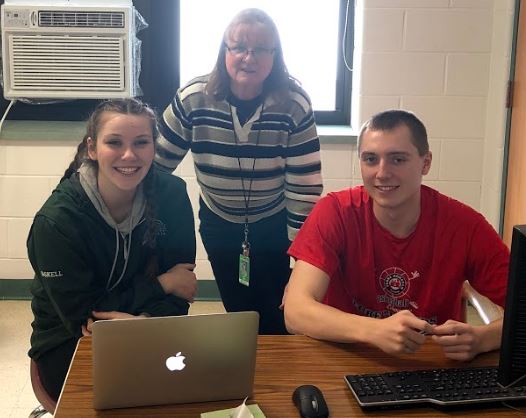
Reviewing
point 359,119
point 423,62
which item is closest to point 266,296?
point 359,119

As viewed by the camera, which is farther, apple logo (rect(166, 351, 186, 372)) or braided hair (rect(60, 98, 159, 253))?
braided hair (rect(60, 98, 159, 253))

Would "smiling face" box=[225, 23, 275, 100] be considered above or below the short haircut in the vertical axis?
above

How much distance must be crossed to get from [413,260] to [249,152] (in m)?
0.79

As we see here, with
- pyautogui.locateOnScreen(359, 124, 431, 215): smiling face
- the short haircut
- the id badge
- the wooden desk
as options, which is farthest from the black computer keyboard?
the id badge

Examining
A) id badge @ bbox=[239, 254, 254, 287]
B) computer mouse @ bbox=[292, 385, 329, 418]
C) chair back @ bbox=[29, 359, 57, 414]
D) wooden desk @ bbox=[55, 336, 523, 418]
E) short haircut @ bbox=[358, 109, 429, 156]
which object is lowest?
chair back @ bbox=[29, 359, 57, 414]

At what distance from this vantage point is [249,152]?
2.40m

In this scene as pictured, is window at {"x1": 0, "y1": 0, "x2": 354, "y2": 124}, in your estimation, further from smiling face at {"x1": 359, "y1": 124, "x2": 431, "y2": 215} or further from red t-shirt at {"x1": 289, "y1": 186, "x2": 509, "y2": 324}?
red t-shirt at {"x1": 289, "y1": 186, "x2": 509, "y2": 324}

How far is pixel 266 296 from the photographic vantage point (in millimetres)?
2488

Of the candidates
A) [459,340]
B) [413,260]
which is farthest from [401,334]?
[413,260]

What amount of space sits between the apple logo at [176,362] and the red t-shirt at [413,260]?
23.6 inches

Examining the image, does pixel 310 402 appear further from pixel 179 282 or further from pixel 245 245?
pixel 245 245

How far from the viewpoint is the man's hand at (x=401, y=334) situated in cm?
147

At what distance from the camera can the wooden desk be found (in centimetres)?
127

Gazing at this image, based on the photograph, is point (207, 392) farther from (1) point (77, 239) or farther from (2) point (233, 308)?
(2) point (233, 308)
